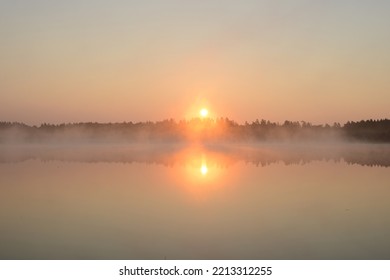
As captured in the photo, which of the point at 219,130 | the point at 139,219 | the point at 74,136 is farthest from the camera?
the point at 74,136

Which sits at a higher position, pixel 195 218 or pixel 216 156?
pixel 216 156

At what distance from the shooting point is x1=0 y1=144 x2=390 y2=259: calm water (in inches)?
241

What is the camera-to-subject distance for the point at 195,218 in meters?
7.77

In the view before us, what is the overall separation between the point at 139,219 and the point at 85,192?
3.31 meters

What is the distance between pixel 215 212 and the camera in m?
8.27

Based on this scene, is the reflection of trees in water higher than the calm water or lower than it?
higher

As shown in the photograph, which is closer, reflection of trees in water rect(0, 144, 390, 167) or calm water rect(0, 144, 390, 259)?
calm water rect(0, 144, 390, 259)

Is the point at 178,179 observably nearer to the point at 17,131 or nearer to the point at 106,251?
the point at 106,251

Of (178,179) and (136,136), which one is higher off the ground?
(136,136)

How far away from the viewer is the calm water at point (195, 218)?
613 cm

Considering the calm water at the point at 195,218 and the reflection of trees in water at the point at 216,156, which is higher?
the reflection of trees in water at the point at 216,156

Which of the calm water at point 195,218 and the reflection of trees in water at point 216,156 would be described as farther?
the reflection of trees in water at point 216,156

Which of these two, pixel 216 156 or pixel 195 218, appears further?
pixel 216 156
